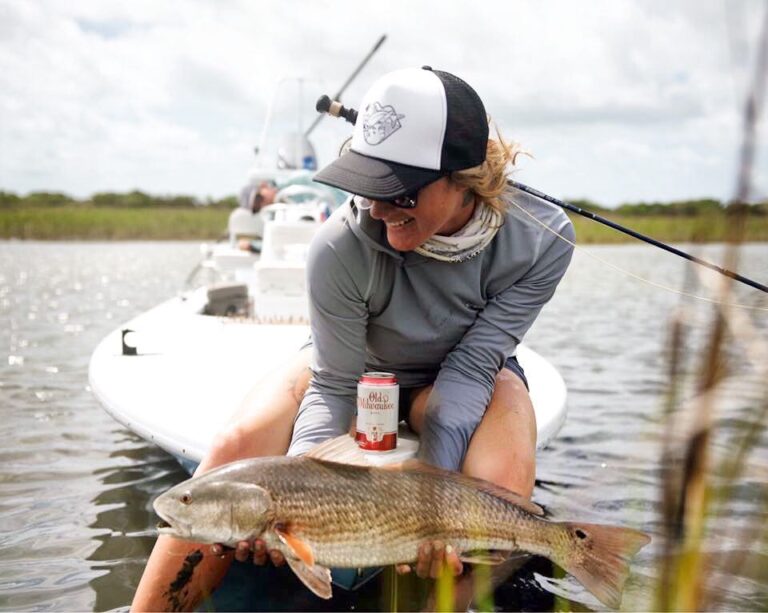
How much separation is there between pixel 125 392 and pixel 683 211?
13.1 feet

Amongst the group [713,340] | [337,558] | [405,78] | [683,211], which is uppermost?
[405,78]

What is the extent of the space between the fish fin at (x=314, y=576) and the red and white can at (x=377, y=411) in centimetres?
76

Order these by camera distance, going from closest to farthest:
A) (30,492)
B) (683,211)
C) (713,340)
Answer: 1. (713,340)
2. (683,211)
3. (30,492)

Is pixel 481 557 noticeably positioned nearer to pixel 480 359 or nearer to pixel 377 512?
pixel 377 512

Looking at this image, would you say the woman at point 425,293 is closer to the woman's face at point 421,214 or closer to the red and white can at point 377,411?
the woman's face at point 421,214

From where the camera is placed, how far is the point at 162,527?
2.41 metres

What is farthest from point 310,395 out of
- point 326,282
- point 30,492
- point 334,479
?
point 30,492

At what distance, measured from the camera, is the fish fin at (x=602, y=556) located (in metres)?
2.49

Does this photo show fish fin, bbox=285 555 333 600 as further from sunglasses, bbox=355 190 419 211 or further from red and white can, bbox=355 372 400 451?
sunglasses, bbox=355 190 419 211

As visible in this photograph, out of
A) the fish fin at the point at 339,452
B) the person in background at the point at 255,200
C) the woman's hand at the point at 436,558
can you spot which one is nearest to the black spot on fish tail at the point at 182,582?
the fish fin at the point at 339,452

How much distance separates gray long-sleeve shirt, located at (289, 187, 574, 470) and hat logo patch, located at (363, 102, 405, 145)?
35 cm

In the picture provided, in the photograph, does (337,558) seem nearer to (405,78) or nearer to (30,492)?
(405,78)

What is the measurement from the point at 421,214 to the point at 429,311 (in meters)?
0.55

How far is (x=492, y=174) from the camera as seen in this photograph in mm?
3016
